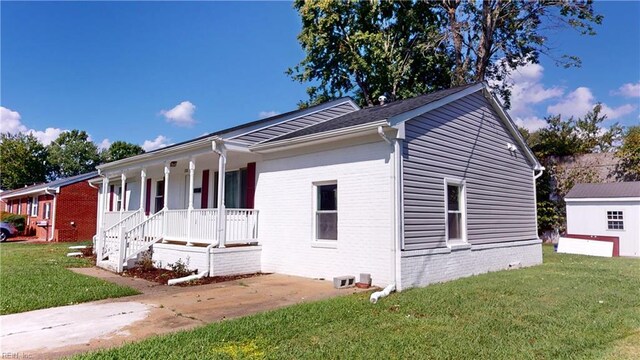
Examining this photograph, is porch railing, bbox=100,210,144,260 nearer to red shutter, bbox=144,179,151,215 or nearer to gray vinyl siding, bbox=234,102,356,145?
red shutter, bbox=144,179,151,215

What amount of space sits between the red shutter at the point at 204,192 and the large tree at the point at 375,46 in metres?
13.2

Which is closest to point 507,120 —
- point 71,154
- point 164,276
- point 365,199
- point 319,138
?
point 365,199

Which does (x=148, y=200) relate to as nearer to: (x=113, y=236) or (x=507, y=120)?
(x=113, y=236)

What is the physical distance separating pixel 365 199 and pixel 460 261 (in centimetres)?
306

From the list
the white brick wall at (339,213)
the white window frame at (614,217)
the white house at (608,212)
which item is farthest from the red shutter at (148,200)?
the white window frame at (614,217)

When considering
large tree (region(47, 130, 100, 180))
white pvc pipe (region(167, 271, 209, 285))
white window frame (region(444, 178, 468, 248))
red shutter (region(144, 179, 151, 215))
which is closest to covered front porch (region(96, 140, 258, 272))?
white pvc pipe (region(167, 271, 209, 285))

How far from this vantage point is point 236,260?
419 inches

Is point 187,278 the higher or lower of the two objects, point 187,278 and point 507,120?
the lower

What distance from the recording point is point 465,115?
36.4 ft

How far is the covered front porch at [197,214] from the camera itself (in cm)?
1077

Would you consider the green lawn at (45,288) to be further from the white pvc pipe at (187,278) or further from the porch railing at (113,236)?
the porch railing at (113,236)

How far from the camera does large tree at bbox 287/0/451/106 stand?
78.4 ft

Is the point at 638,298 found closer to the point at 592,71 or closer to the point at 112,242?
the point at 112,242

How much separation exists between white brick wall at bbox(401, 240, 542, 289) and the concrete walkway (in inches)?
54.1
